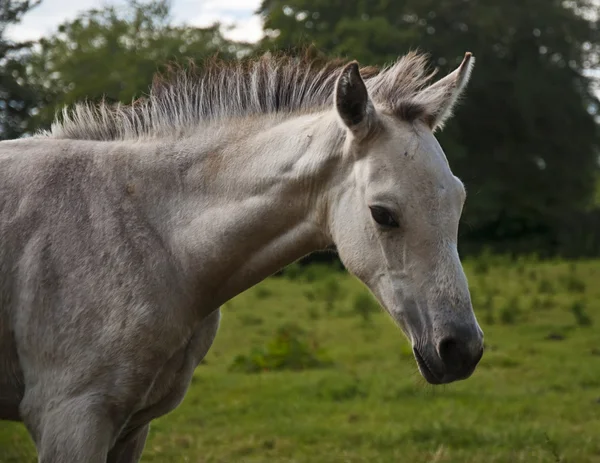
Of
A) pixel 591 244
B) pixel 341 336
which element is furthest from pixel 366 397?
pixel 591 244

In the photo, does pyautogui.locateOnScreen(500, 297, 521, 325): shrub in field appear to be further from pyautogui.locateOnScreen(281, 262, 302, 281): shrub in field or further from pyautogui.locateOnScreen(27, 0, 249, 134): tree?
pyautogui.locateOnScreen(27, 0, 249, 134): tree

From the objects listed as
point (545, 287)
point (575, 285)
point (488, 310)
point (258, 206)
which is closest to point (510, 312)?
point (488, 310)

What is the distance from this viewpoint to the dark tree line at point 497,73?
82.4 feet

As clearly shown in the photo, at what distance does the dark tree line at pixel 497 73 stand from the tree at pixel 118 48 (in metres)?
0.06

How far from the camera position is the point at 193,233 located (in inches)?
139

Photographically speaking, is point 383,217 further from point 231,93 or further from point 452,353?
point 231,93

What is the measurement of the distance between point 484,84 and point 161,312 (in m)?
25.0

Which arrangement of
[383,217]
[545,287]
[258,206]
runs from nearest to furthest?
[383,217], [258,206], [545,287]

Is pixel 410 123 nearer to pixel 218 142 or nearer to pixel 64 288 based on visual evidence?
pixel 218 142

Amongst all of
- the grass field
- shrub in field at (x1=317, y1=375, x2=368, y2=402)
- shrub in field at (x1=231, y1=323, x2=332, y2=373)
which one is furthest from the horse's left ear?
shrub in field at (x1=231, y1=323, x2=332, y2=373)

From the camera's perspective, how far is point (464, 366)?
3.08 m

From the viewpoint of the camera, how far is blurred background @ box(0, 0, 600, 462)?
260 inches

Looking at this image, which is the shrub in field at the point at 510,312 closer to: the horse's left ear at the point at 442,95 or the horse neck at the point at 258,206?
the horse's left ear at the point at 442,95

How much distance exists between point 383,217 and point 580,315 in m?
8.60
